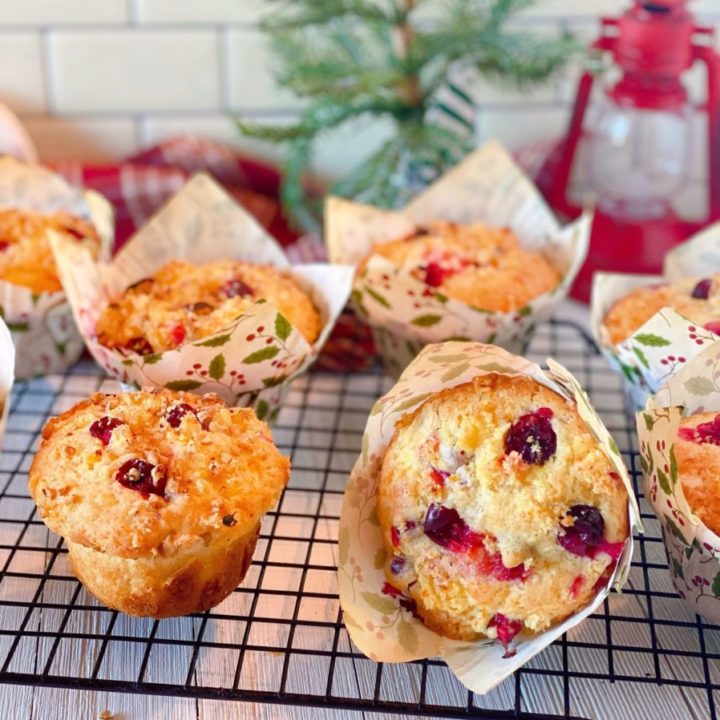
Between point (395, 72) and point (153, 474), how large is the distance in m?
1.15

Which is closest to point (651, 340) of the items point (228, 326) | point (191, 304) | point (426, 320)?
point (426, 320)

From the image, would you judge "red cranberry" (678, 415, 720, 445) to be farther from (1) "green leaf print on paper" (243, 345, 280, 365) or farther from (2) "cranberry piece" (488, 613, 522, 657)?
(1) "green leaf print on paper" (243, 345, 280, 365)

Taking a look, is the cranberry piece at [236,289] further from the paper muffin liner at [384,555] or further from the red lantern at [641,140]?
the red lantern at [641,140]

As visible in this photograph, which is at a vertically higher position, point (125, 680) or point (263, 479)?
point (263, 479)

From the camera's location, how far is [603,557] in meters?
1.24

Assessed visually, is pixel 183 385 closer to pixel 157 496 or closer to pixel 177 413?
pixel 177 413

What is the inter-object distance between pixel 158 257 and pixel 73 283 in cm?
25

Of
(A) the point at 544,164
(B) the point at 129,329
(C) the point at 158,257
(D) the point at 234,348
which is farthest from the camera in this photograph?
(A) the point at 544,164

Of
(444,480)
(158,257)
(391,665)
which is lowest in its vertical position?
(391,665)

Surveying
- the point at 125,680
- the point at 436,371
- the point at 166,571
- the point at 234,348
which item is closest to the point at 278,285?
the point at 234,348

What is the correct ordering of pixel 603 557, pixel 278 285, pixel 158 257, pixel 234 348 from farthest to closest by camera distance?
pixel 158 257 < pixel 278 285 < pixel 234 348 < pixel 603 557

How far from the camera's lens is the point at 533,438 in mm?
1279

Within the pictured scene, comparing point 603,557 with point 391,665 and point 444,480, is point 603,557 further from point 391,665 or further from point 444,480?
point 391,665

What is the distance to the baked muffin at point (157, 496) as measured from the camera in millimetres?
1256
